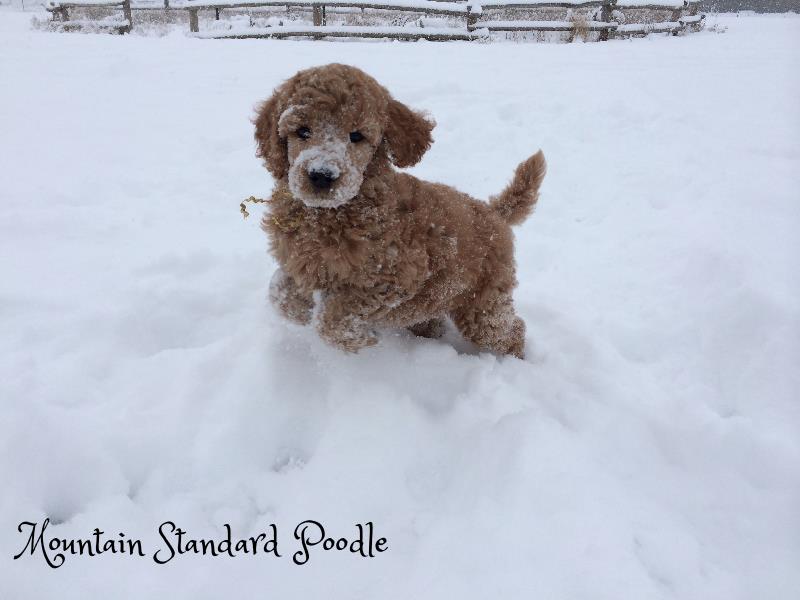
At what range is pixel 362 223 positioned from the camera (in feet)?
7.59

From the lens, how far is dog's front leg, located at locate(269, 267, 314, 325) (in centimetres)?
256

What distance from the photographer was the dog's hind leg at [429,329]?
123 inches

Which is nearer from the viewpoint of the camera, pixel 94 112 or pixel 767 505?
pixel 767 505

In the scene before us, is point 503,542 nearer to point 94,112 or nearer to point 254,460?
point 254,460

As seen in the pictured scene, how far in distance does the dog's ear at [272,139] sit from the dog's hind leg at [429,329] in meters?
1.29

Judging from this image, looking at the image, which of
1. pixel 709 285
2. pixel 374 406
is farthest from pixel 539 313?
pixel 374 406

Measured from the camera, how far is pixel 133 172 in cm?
443

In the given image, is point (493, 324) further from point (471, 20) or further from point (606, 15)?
point (606, 15)

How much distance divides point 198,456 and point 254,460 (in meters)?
0.23

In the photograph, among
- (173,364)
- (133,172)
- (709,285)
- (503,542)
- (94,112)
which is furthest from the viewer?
(94,112)

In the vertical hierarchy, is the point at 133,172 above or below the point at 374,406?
above

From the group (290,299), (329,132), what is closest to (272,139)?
(329,132)

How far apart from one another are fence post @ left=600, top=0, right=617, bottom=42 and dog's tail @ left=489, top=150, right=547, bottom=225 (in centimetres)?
1397

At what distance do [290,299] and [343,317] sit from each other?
0.32 meters
